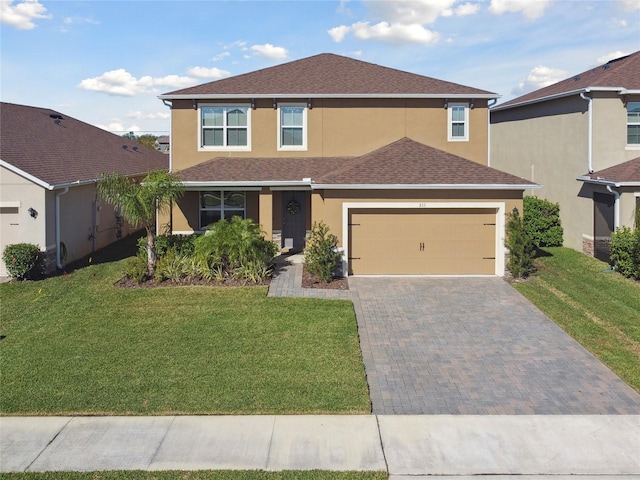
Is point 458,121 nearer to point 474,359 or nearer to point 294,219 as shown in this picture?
point 294,219

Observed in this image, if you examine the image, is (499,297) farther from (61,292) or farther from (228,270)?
(61,292)

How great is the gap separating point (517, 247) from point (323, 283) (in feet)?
18.5

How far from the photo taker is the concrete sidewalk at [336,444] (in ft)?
22.1

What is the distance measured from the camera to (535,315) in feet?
42.6

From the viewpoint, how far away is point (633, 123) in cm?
1911

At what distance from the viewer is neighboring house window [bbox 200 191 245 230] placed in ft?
65.7

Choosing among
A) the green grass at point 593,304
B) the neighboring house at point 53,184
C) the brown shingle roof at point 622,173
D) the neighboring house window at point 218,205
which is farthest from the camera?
the neighboring house window at point 218,205

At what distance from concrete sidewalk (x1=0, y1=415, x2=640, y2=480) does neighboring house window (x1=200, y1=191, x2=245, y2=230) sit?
41.1 feet

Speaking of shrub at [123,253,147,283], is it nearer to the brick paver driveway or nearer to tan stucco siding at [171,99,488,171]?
tan stucco siding at [171,99,488,171]

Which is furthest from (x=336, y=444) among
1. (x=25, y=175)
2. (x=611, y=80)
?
(x=611, y=80)

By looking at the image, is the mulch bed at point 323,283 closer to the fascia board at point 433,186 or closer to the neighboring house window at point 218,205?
the fascia board at point 433,186

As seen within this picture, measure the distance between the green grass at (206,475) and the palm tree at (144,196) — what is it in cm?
963

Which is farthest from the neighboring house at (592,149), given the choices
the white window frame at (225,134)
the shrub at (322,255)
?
the white window frame at (225,134)

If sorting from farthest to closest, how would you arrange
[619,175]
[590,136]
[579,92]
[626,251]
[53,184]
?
[579,92], [590,136], [619,175], [53,184], [626,251]
